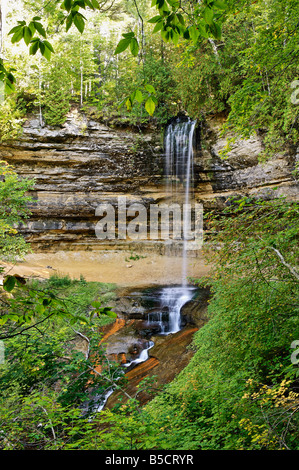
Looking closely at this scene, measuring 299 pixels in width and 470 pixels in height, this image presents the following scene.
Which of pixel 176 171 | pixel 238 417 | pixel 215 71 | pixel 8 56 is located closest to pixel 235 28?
pixel 215 71

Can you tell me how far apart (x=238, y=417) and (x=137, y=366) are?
4.23 m

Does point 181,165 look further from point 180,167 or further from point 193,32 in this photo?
point 193,32

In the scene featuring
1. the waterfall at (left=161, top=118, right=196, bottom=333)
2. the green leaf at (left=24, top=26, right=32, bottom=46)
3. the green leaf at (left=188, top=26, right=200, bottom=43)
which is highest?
the waterfall at (left=161, top=118, right=196, bottom=333)

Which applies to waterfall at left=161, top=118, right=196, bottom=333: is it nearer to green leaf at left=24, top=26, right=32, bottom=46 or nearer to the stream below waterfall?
the stream below waterfall

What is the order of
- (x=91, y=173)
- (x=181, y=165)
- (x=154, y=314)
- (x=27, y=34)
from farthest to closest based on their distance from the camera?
(x=91, y=173) < (x=181, y=165) < (x=154, y=314) < (x=27, y=34)

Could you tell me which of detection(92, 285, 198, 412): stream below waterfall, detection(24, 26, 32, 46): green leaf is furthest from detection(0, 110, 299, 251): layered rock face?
detection(24, 26, 32, 46): green leaf

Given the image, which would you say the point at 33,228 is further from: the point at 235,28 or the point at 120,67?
the point at 235,28

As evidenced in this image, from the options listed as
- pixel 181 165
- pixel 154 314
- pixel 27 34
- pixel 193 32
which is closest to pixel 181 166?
pixel 181 165

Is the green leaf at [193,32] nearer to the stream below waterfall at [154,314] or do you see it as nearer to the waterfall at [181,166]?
the stream below waterfall at [154,314]

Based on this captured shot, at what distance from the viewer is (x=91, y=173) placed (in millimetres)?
14773

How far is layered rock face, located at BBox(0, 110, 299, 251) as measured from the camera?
539 inches

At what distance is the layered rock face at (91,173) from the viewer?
13703mm

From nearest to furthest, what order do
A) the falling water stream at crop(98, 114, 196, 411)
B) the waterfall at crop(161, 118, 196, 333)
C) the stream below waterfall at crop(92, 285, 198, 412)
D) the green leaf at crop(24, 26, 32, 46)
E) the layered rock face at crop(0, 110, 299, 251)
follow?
the green leaf at crop(24, 26, 32, 46), the stream below waterfall at crop(92, 285, 198, 412), the layered rock face at crop(0, 110, 299, 251), the falling water stream at crop(98, 114, 196, 411), the waterfall at crop(161, 118, 196, 333)

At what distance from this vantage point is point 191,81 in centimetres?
1227
